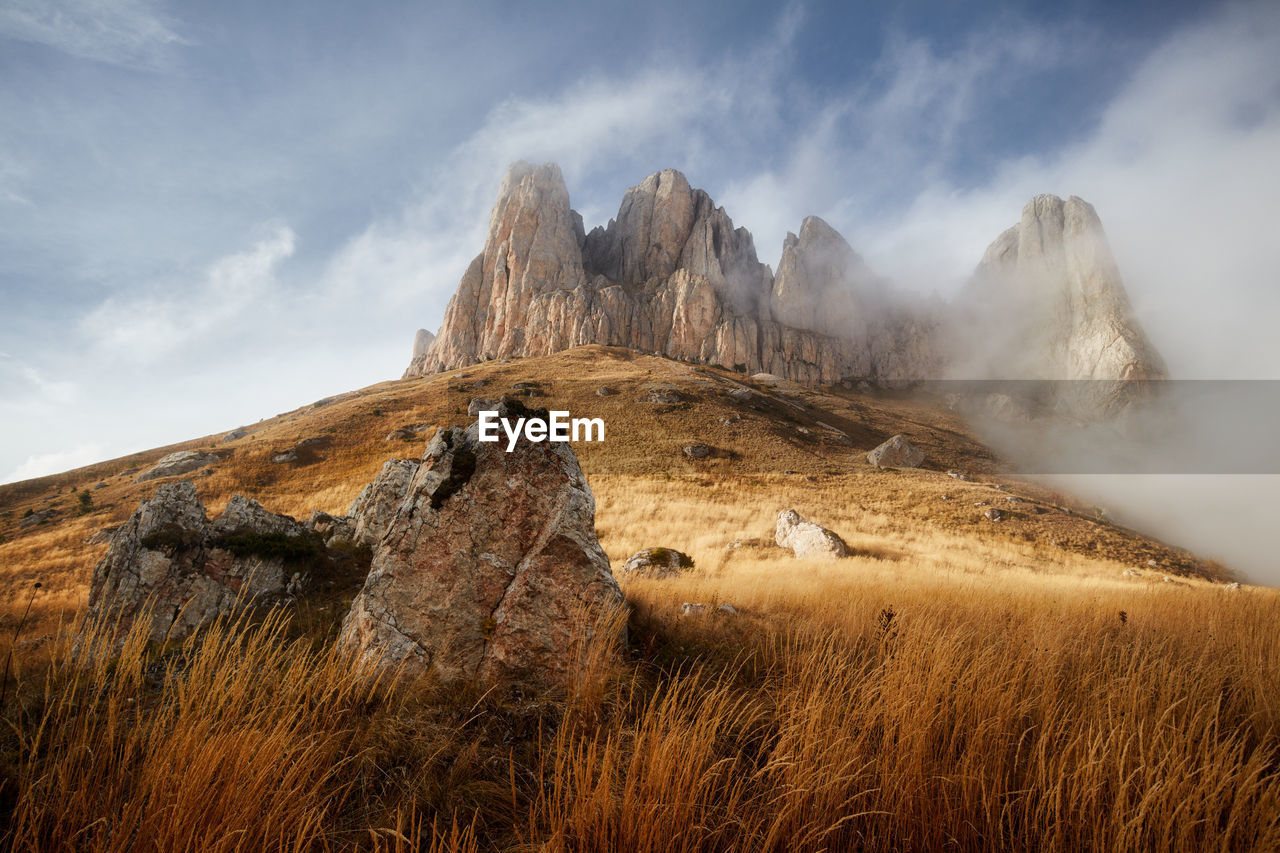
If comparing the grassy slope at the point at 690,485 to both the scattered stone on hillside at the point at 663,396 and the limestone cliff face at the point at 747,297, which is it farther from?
the limestone cliff face at the point at 747,297

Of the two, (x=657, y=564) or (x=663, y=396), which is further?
(x=663, y=396)

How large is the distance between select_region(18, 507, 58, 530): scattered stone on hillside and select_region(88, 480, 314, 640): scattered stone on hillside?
36507 millimetres

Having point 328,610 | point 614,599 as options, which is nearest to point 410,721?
point 614,599

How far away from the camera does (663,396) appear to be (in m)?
53.2

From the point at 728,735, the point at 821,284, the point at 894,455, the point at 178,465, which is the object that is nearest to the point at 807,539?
the point at 728,735

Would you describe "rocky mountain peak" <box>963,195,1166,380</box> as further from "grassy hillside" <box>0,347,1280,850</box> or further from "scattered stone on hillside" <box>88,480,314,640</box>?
"scattered stone on hillside" <box>88,480,314,640</box>

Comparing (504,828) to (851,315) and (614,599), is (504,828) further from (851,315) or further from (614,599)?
(851,315)

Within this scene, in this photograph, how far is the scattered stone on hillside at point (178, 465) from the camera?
3778cm

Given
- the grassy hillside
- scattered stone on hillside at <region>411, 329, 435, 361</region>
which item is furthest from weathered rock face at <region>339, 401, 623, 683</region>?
scattered stone on hillside at <region>411, 329, 435, 361</region>

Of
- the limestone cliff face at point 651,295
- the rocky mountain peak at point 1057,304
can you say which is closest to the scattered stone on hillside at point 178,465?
the limestone cliff face at point 651,295

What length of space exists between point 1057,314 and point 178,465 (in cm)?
14347

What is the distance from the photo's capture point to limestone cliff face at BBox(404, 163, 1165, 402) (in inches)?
3979

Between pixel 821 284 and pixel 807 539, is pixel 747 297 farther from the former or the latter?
pixel 807 539

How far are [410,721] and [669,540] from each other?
16315 mm
